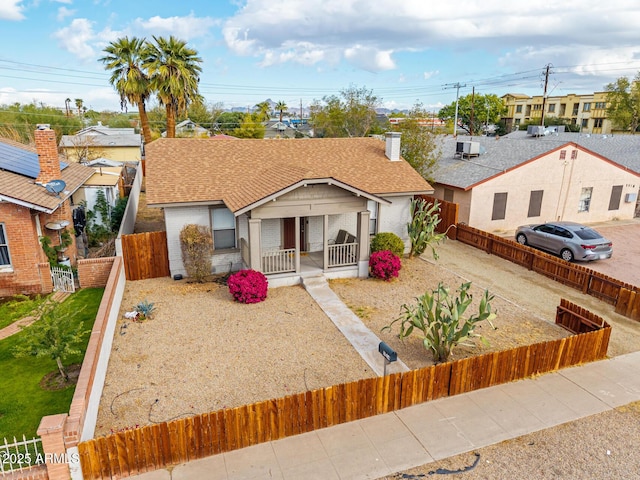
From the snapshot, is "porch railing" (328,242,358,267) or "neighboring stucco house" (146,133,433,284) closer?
"neighboring stucco house" (146,133,433,284)

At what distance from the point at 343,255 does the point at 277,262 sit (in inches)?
106

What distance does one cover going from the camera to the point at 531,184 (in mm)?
25438

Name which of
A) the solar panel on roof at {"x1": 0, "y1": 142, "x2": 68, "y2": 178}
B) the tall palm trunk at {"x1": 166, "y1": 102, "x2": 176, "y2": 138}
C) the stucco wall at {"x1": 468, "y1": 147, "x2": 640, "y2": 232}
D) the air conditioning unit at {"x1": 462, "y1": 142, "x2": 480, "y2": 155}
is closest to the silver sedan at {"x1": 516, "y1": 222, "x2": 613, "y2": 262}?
the stucco wall at {"x1": 468, "y1": 147, "x2": 640, "y2": 232}

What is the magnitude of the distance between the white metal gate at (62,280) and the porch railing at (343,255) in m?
9.45

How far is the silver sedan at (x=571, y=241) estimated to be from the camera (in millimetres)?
19188

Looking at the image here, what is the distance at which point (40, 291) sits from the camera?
49.5ft

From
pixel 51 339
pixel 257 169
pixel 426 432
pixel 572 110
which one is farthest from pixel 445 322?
pixel 572 110

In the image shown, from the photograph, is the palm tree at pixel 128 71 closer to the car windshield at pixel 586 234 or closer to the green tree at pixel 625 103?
the car windshield at pixel 586 234

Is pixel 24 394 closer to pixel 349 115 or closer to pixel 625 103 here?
pixel 349 115

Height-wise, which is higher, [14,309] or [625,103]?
[625,103]

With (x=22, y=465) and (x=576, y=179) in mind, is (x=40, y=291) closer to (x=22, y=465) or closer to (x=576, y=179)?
(x=22, y=465)

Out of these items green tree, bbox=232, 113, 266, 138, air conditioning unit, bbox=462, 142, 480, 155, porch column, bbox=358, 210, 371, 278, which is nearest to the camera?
porch column, bbox=358, 210, 371, 278

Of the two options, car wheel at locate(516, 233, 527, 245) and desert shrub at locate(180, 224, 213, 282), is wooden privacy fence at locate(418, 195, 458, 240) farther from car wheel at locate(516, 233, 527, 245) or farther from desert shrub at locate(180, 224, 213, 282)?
desert shrub at locate(180, 224, 213, 282)

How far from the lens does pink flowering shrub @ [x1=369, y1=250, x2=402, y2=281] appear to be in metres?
17.1
